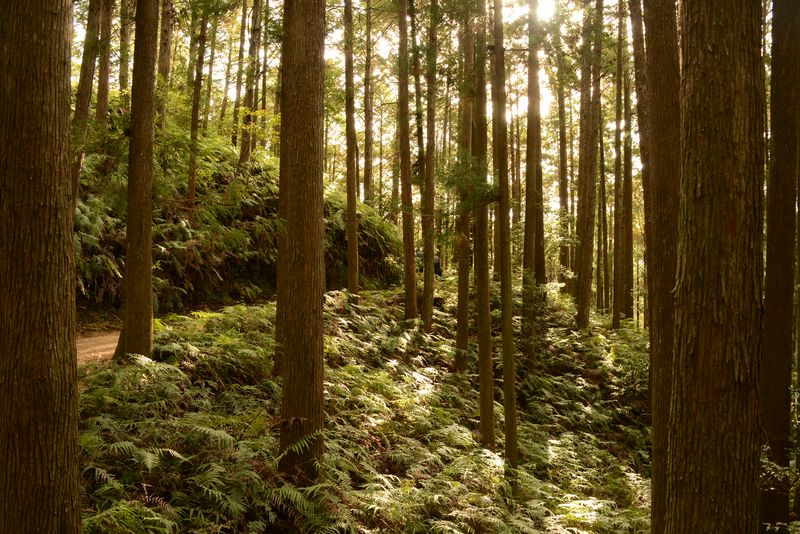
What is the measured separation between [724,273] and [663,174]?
8.85 feet

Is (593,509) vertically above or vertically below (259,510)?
below

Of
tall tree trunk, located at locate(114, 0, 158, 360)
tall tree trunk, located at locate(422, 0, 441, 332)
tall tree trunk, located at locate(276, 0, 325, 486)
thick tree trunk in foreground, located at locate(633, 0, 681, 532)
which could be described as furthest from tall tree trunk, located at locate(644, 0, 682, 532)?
tall tree trunk, located at locate(422, 0, 441, 332)

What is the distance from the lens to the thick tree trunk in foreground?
559 cm

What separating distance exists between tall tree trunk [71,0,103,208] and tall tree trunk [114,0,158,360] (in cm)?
65

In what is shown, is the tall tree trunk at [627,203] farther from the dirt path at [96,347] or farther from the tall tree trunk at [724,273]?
the dirt path at [96,347]

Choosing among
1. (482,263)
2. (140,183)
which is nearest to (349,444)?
(482,263)

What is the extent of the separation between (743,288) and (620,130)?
60.2 ft

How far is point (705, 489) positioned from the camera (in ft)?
11.2

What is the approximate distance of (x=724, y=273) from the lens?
133 inches

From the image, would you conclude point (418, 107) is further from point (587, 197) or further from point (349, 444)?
point (349, 444)

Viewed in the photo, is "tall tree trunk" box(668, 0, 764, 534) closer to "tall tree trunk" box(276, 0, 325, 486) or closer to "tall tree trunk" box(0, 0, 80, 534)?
"tall tree trunk" box(276, 0, 325, 486)

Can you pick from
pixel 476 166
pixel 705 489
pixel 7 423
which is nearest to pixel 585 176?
pixel 476 166

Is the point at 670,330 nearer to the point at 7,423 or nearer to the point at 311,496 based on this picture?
the point at 311,496

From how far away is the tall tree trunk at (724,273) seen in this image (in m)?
3.37
